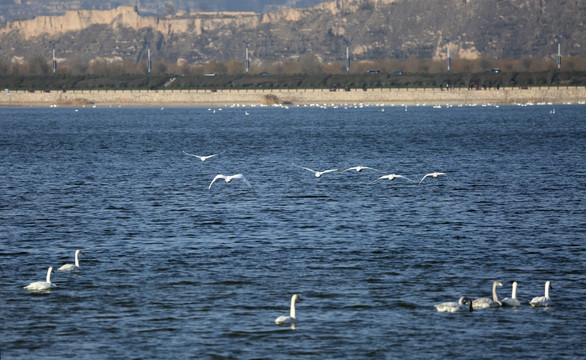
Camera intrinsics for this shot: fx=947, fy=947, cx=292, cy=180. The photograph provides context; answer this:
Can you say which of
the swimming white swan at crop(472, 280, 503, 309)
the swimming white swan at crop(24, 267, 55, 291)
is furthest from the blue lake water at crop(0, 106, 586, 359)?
the swimming white swan at crop(472, 280, 503, 309)

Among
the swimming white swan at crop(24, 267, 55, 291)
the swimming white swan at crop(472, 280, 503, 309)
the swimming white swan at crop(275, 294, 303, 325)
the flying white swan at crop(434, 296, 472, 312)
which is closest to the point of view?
the swimming white swan at crop(275, 294, 303, 325)

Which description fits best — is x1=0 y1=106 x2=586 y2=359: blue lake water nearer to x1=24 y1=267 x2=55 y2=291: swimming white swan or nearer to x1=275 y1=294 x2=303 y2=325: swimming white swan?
x1=275 y1=294 x2=303 y2=325: swimming white swan

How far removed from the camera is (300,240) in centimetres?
3272

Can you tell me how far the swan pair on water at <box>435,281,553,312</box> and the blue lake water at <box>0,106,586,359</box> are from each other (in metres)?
0.27

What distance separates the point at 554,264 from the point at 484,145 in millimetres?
62903

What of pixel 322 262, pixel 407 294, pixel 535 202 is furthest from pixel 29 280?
pixel 535 202

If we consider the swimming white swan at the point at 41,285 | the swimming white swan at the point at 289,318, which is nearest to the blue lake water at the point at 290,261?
the swimming white swan at the point at 289,318

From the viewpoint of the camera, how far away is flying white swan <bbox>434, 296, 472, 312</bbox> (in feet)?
74.3

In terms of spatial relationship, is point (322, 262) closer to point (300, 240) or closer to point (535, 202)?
point (300, 240)

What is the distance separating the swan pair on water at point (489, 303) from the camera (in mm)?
Answer: 22703

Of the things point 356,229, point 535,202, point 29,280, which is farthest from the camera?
point 535,202

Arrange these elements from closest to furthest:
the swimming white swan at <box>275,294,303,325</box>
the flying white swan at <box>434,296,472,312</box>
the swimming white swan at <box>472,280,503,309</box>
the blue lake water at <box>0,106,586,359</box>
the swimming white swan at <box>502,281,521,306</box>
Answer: the blue lake water at <box>0,106,586,359</box>, the swimming white swan at <box>275,294,303,325</box>, the flying white swan at <box>434,296,472,312</box>, the swimming white swan at <box>472,280,503,309</box>, the swimming white swan at <box>502,281,521,306</box>

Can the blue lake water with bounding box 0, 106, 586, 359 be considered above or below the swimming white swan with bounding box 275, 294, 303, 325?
below

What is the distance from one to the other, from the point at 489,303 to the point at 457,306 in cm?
83
